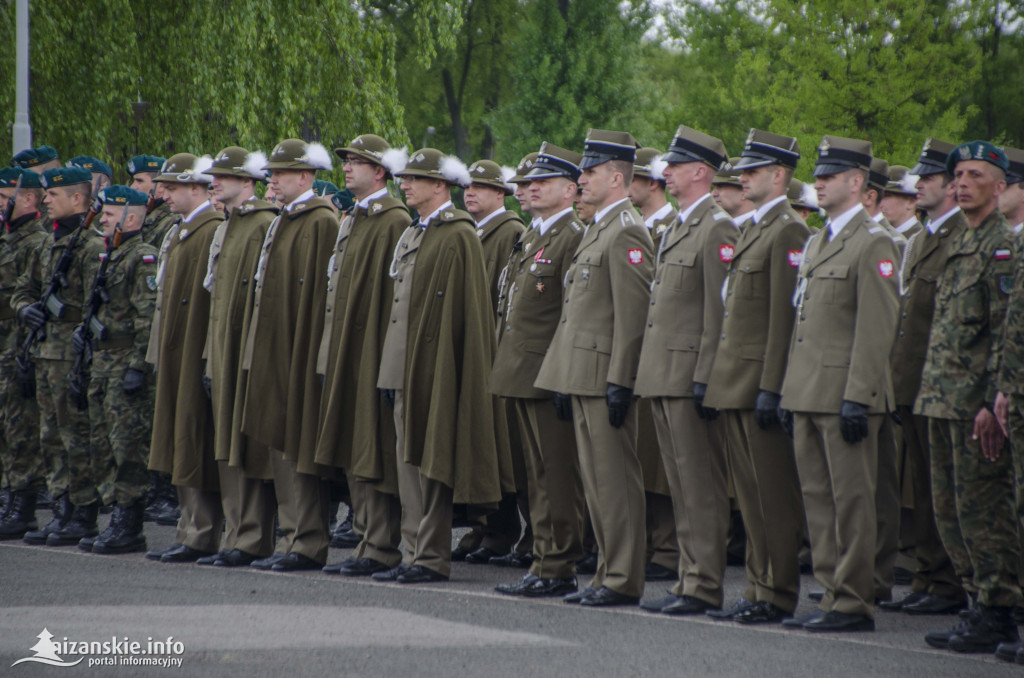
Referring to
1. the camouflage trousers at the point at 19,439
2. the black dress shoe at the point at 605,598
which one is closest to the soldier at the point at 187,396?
the camouflage trousers at the point at 19,439

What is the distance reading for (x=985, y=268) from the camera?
22.7 feet

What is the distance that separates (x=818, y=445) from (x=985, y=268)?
3.62ft

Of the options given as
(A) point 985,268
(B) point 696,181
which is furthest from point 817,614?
(B) point 696,181

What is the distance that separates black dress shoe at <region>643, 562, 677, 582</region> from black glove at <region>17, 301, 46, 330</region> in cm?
443

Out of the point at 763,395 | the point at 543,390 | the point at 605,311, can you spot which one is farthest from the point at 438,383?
the point at 763,395

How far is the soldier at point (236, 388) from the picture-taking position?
9.16 meters

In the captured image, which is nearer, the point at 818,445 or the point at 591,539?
the point at 818,445

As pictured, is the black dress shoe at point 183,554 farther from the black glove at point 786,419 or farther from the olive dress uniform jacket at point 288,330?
the black glove at point 786,419

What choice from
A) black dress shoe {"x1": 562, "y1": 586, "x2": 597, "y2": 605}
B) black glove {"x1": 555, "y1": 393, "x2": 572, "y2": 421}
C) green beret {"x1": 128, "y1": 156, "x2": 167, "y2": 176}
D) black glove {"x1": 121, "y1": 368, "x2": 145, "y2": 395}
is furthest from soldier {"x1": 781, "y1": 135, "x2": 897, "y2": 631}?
green beret {"x1": 128, "y1": 156, "x2": 167, "y2": 176}

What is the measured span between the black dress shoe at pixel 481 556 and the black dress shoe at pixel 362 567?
0.82 metres

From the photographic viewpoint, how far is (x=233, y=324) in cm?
927

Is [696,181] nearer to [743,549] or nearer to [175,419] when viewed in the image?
[743,549]

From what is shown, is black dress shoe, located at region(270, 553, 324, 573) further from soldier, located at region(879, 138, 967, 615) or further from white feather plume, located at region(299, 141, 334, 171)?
soldier, located at region(879, 138, 967, 615)

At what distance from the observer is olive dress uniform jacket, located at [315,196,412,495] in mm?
8836
